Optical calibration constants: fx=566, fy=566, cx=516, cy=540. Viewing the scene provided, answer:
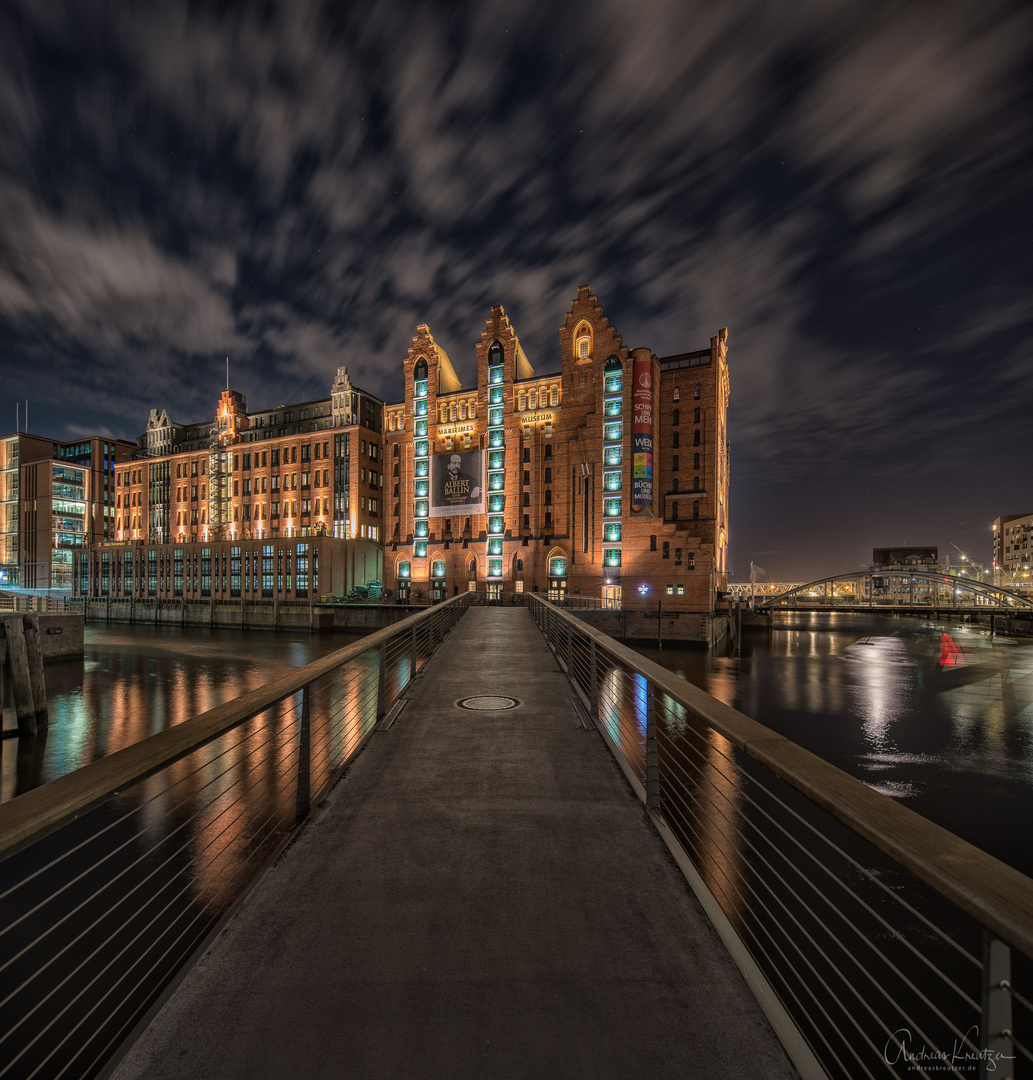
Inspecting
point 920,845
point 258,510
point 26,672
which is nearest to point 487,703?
point 920,845

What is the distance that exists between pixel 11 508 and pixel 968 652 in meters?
131

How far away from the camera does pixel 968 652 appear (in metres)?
50.4

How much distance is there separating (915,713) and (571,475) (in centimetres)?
3545


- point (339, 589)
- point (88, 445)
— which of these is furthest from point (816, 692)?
point (88, 445)

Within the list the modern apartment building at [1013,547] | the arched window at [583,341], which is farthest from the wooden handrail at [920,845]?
the modern apartment building at [1013,547]

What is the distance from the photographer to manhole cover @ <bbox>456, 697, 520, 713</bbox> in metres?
8.53

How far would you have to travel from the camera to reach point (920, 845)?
2027mm

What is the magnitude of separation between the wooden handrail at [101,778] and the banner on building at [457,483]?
5586 centimetres

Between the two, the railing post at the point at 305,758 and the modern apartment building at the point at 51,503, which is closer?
the railing post at the point at 305,758

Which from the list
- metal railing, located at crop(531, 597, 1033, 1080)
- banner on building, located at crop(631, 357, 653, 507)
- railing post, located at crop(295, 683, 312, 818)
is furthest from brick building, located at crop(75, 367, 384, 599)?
railing post, located at crop(295, 683, 312, 818)

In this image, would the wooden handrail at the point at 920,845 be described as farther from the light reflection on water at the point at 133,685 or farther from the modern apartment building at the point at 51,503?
the modern apartment building at the point at 51,503

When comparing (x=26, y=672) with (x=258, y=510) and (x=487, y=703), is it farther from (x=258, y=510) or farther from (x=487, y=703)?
(x=258, y=510)

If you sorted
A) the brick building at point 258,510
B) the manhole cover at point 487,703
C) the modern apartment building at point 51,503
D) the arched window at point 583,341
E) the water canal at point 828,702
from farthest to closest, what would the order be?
the modern apartment building at point 51,503, the brick building at point 258,510, the arched window at point 583,341, the water canal at point 828,702, the manhole cover at point 487,703

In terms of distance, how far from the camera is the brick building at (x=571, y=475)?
52.5 m
